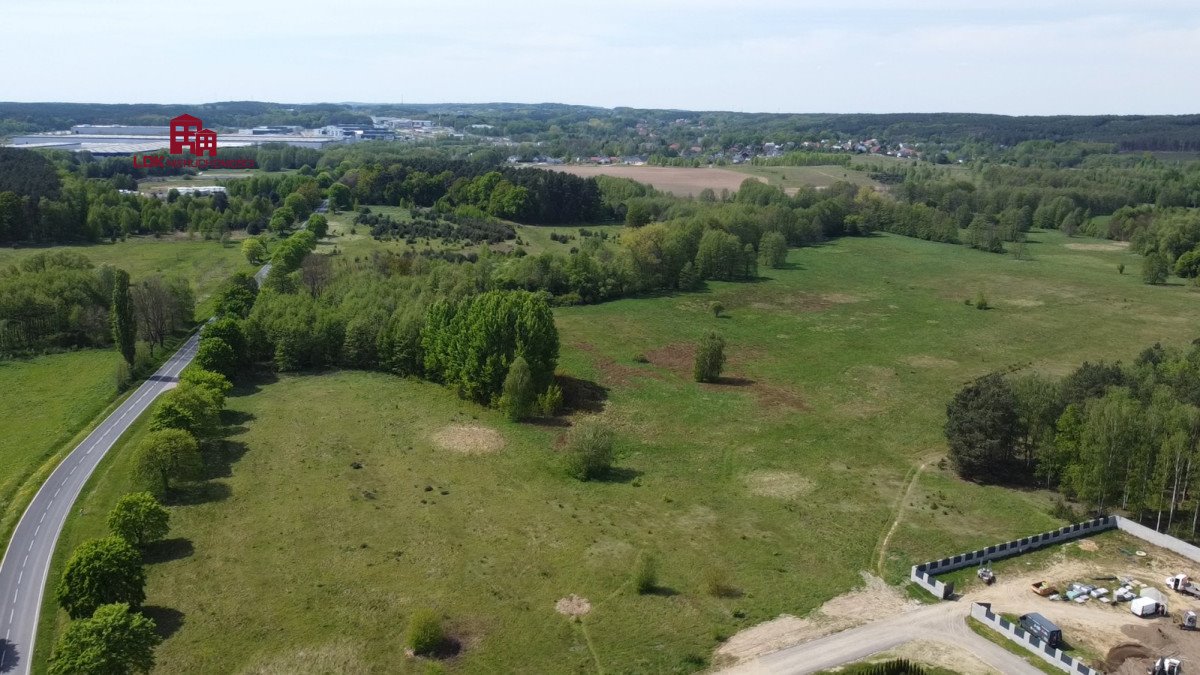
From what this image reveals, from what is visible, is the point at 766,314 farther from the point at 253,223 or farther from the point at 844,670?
the point at 253,223

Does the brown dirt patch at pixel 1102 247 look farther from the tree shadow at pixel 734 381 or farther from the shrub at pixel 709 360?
the shrub at pixel 709 360

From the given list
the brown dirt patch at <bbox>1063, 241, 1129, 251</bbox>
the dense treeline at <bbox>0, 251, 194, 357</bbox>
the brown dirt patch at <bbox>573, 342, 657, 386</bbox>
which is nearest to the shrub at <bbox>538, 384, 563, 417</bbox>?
the brown dirt patch at <bbox>573, 342, 657, 386</bbox>

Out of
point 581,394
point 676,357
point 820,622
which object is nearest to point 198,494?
point 581,394

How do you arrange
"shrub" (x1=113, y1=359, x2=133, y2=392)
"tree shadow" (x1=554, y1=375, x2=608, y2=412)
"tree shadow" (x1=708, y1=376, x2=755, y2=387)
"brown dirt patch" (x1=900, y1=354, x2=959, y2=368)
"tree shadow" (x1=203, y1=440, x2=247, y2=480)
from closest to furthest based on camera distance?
"tree shadow" (x1=203, y1=440, x2=247, y2=480) < "tree shadow" (x1=554, y1=375, x2=608, y2=412) < "shrub" (x1=113, y1=359, x2=133, y2=392) < "tree shadow" (x1=708, y1=376, x2=755, y2=387) < "brown dirt patch" (x1=900, y1=354, x2=959, y2=368)

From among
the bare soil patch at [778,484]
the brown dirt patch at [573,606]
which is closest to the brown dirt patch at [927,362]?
the bare soil patch at [778,484]

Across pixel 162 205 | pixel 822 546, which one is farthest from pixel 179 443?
pixel 162 205

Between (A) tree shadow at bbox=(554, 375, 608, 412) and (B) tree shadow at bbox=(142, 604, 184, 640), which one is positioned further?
(A) tree shadow at bbox=(554, 375, 608, 412)

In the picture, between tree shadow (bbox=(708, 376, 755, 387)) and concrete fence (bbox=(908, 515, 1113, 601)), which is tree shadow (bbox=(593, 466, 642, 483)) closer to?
concrete fence (bbox=(908, 515, 1113, 601))
